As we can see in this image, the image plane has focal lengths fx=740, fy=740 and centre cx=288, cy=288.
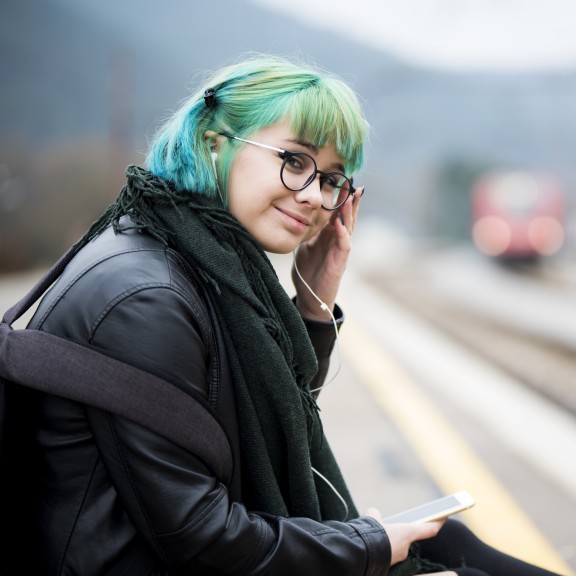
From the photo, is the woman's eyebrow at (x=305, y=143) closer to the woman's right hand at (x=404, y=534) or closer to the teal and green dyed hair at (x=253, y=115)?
the teal and green dyed hair at (x=253, y=115)

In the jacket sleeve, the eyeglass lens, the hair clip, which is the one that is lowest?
the jacket sleeve

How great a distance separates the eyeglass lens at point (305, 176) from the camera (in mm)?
1759

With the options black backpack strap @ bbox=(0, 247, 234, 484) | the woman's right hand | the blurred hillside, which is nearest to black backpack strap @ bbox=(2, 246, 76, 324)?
black backpack strap @ bbox=(0, 247, 234, 484)

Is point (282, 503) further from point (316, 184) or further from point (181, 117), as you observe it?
point (181, 117)

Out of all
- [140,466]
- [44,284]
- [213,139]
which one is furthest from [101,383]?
[213,139]

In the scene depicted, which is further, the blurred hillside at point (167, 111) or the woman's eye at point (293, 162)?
the blurred hillside at point (167, 111)

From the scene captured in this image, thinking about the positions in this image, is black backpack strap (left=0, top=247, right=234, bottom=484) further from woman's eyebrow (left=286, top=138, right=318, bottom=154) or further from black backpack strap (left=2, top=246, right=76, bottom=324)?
woman's eyebrow (left=286, top=138, right=318, bottom=154)

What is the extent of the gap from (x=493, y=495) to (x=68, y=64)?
89.2m

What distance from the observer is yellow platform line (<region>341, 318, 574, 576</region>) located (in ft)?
9.95

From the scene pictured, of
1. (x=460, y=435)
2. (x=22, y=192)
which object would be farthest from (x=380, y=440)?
(x=22, y=192)

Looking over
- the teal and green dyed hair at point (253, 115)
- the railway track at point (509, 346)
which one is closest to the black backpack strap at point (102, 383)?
the teal and green dyed hair at point (253, 115)

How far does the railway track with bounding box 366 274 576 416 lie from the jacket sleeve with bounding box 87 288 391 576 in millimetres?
4293

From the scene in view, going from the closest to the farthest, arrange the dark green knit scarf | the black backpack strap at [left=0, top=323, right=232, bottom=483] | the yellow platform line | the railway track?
the black backpack strap at [left=0, top=323, right=232, bottom=483]
the dark green knit scarf
the yellow platform line
the railway track

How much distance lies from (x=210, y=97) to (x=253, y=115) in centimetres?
13
